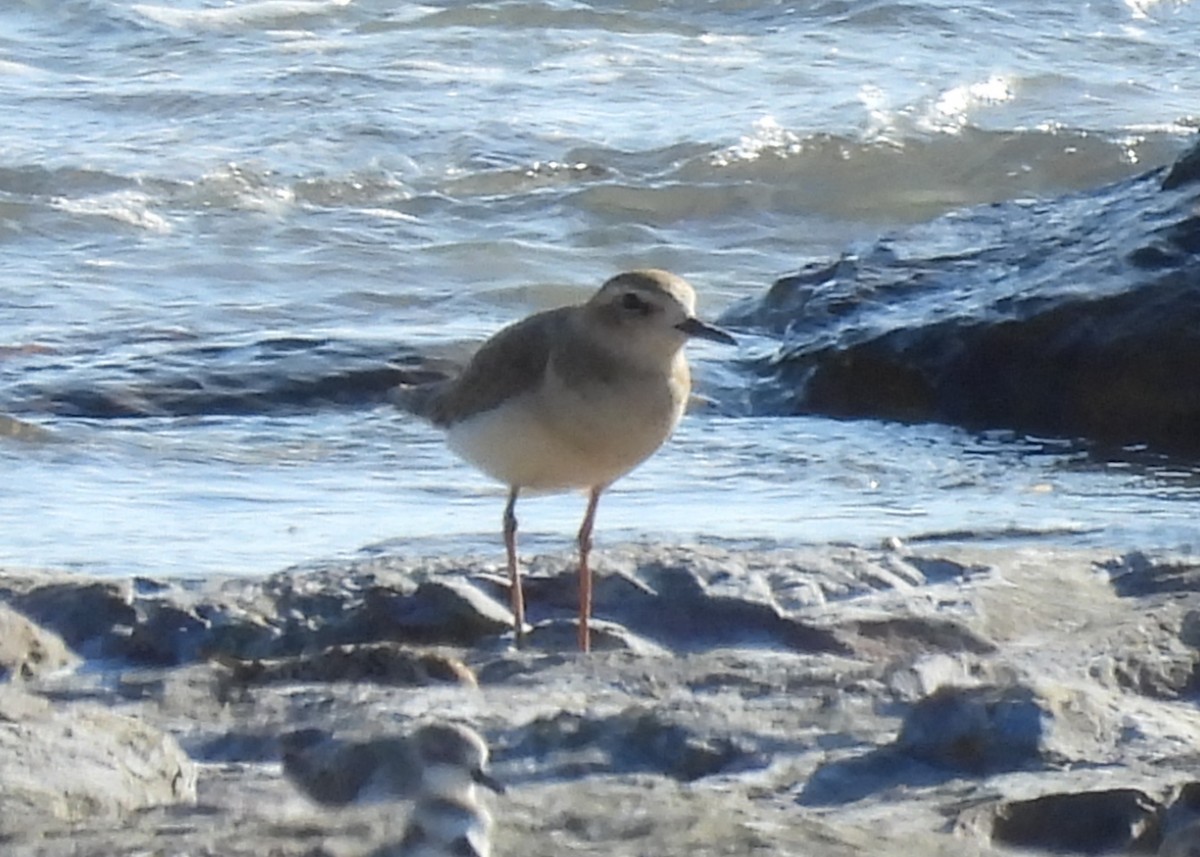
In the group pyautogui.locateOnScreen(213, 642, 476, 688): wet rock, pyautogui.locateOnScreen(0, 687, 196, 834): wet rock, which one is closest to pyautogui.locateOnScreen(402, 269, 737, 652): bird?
pyautogui.locateOnScreen(213, 642, 476, 688): wet rock

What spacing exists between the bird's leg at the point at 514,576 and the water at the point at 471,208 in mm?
716

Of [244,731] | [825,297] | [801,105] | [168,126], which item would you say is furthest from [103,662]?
[801,105]

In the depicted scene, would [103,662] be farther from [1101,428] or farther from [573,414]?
[1101,428]

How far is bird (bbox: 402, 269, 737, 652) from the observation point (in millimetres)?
5422

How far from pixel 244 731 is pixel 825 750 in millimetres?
872

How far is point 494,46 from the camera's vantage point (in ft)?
54.2

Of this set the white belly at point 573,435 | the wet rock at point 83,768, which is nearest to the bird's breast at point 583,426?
the white belly at point 573,435

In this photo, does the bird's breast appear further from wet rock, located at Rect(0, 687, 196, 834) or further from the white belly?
wet rock, located at Rect(0, 687, 196, 834)

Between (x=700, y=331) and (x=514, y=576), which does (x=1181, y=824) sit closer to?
(x=514, y=576)

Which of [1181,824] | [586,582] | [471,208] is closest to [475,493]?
[586,582]

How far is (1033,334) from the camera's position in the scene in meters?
8.20

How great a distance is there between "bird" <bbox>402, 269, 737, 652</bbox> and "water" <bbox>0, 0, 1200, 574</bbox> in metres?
0.86

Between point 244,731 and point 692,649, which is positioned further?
point 692,649

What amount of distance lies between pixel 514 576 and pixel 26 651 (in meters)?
1.04
